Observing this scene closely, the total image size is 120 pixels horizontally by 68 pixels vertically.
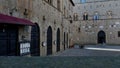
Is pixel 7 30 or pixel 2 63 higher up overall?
pixel 7 30

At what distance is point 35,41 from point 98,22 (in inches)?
1152

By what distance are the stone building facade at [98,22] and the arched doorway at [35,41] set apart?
28.1m

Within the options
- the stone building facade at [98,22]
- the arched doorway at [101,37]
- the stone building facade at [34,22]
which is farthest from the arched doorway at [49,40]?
the arched doorway at [101,37]

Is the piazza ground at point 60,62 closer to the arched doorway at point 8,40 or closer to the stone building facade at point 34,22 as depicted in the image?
the arched doorway at point 8,40

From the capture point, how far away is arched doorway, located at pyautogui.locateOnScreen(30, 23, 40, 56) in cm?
1206

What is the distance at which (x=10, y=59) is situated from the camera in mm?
3090

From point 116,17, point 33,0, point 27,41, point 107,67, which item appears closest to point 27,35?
point 27,41

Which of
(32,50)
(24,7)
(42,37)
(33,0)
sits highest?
(33,0)

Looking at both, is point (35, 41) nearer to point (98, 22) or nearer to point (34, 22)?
point (34, 22)

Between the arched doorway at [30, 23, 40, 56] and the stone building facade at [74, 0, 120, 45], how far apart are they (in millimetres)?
28066

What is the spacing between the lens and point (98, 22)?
39688 millimetres

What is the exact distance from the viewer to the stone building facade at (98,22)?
38.2 metres

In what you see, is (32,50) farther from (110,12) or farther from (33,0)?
(110,12)

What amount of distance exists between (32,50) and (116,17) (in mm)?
30320
